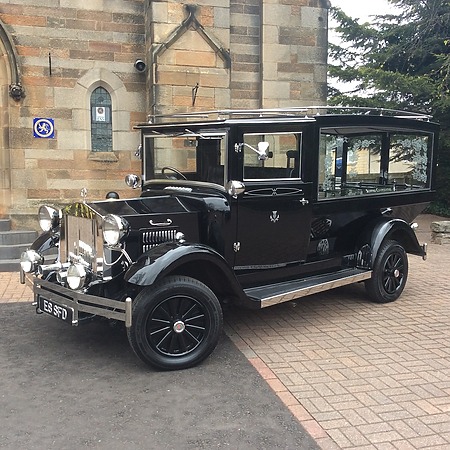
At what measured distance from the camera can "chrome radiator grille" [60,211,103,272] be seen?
14.4 feet

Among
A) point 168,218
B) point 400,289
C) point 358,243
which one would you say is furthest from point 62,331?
point 400,289

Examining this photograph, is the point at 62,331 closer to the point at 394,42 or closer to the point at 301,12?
the point at 301,12

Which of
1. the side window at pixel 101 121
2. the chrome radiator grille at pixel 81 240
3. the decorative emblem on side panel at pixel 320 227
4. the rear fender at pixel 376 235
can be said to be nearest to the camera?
the chrome radiator grille at pixel 81 240

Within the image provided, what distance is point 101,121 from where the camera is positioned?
931 centimetres

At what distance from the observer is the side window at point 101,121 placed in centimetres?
926

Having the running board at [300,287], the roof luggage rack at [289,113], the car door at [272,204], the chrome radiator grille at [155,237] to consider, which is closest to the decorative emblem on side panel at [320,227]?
the car door at [272,204]

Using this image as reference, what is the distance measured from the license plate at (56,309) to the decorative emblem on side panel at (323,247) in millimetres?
2688

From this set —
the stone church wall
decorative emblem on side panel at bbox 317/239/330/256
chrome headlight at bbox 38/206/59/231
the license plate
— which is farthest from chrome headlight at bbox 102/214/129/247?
the stone church wall

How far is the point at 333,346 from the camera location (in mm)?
4719

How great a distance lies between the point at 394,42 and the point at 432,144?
33.2 ft

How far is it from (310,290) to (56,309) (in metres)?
2.39

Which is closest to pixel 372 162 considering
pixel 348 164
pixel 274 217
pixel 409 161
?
pixel 348 164

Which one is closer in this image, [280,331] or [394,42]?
[280,331]

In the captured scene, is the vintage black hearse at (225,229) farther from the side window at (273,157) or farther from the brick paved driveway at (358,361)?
the brick paved driveway at (358,361)
